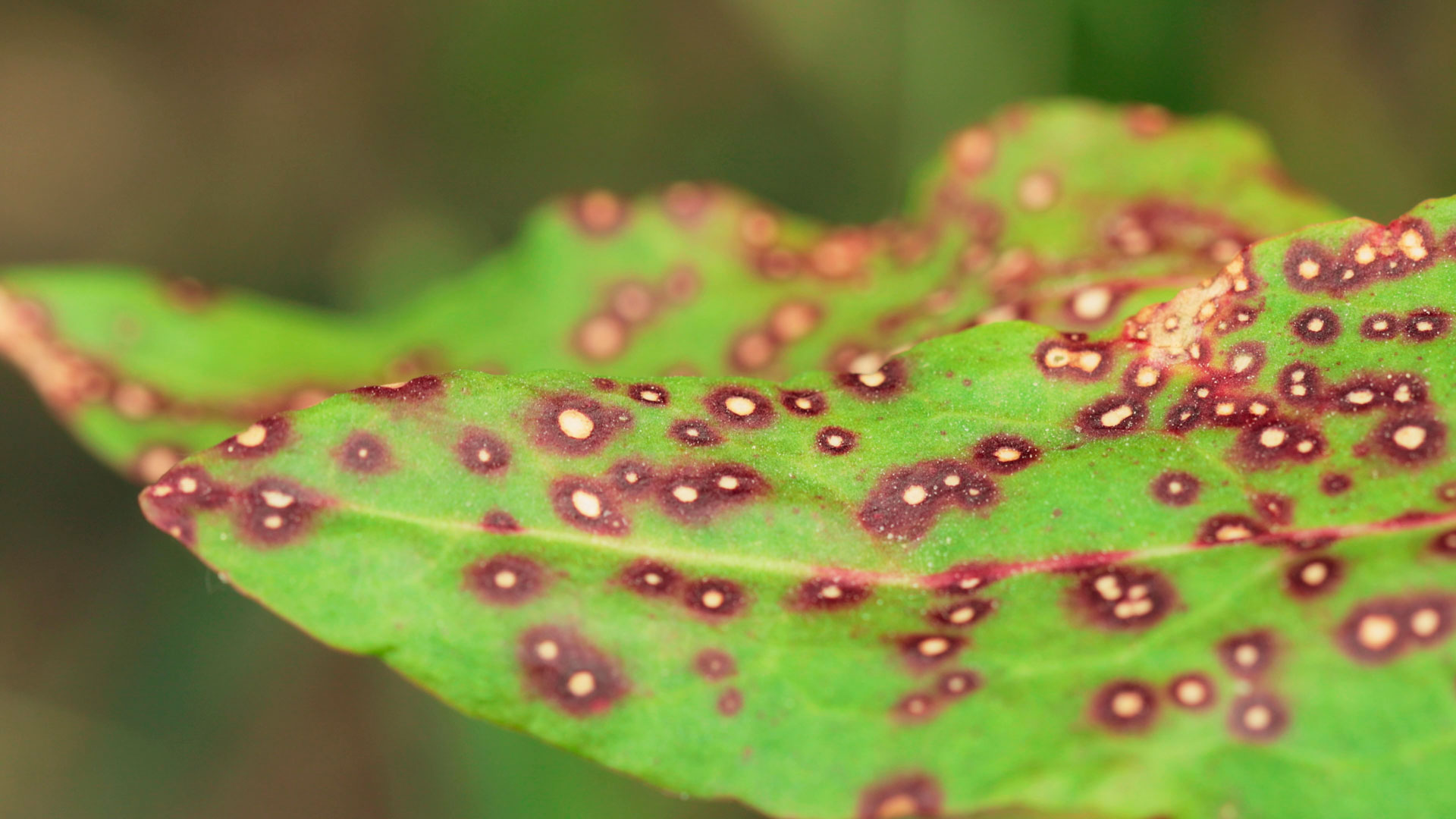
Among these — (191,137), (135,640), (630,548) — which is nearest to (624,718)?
(630,548)

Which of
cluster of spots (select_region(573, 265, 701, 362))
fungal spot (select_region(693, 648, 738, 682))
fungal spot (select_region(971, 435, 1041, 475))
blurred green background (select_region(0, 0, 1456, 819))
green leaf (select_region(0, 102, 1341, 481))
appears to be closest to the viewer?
fungal spot (select_region(693, 648, 738, 682))

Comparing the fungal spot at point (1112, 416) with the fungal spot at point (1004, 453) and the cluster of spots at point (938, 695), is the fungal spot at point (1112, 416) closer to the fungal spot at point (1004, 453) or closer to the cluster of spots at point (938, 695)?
Answer: the fungal spot at point (1004, 453)

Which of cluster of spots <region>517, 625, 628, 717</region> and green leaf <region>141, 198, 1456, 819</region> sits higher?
green leaf <region>141, 198, 1456, 819</region>

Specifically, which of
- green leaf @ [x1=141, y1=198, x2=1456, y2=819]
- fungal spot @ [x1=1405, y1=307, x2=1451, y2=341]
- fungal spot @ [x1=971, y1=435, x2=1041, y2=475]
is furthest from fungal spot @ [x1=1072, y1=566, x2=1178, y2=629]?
fungal spot @ [x1=1405, y1=307, x2=1451, y2=341]

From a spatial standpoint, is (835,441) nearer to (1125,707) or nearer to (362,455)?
(1125,707)

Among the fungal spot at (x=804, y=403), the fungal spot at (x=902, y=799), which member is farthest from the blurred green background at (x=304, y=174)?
the fungal spot at (x=902, y=799)

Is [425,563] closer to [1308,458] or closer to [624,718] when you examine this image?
[624,718]

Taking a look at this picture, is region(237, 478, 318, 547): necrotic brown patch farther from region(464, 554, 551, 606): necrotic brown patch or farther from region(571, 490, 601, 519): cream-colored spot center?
region(571, 490, 601, 519): cream-colored spot center
